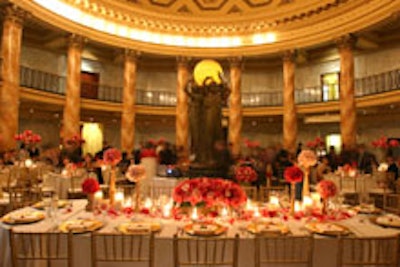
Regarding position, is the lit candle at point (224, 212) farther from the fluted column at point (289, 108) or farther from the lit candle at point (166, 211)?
the fluted column at point (289, 108)

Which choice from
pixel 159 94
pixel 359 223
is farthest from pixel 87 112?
pixel 359 223

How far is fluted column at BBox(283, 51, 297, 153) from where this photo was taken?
15617mm

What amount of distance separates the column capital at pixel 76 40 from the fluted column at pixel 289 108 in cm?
1035

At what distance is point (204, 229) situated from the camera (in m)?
3.05

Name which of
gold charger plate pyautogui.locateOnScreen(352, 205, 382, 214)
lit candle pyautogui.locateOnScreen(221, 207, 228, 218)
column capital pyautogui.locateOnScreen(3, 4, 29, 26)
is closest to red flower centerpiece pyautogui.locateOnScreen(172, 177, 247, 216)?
lit candle pyautogui.locateOnScreen(221, 207, 228, 218)

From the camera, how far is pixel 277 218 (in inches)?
146

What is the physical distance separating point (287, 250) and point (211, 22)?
16460 mm

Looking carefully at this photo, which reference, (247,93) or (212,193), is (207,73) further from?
(247,93)

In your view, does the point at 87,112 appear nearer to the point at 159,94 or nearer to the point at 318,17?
the point at 159,94

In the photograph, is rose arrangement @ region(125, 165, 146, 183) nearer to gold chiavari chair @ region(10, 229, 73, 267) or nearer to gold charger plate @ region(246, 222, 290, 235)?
gold chiavari chair @ region(10, 229, 73, 267)

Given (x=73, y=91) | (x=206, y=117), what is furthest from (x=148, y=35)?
(x=206, y=117)

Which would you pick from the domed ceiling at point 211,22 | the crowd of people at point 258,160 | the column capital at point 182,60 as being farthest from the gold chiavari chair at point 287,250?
the column capital at point 182,60

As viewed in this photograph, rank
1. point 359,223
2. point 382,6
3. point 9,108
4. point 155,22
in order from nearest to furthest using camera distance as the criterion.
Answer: point 359,223, point 9,108, point 382,6, point 155,22

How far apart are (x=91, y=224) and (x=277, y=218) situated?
2164mm
